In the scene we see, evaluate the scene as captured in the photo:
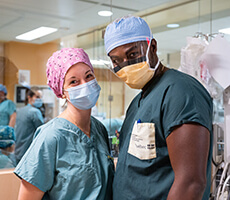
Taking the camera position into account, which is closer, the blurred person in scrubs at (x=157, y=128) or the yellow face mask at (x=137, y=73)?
A: the blurred person in scrubs at (x=157, y=128)

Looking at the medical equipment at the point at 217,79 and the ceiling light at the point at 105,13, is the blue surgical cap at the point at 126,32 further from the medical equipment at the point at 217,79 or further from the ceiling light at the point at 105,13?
the ceiling light at the point at 105,13

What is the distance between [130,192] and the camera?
1.21 metres

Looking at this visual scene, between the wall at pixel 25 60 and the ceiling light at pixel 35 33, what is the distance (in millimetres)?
50

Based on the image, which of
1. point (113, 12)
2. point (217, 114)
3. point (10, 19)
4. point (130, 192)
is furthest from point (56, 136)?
point (217, 114)

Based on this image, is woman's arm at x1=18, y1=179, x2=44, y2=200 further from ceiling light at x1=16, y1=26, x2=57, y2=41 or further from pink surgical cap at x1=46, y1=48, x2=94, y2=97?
ceiling light at x1=16, y1=26, x2=57, y2=41

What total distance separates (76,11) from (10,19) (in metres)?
0.59

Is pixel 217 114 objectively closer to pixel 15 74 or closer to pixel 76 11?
pixel 76 11

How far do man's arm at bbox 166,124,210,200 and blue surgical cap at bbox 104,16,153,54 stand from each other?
403mm

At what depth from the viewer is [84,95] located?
4.67 feet

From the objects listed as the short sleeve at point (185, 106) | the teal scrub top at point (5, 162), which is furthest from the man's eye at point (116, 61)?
the teal scrub top at point (5, 162)

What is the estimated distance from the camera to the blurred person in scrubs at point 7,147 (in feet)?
7.21

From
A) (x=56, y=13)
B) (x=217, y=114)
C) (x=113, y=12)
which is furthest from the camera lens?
(x=217, y=114)

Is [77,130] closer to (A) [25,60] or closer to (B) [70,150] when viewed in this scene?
(B) [70,150]

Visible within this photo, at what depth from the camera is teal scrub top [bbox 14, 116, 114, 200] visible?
127cm
